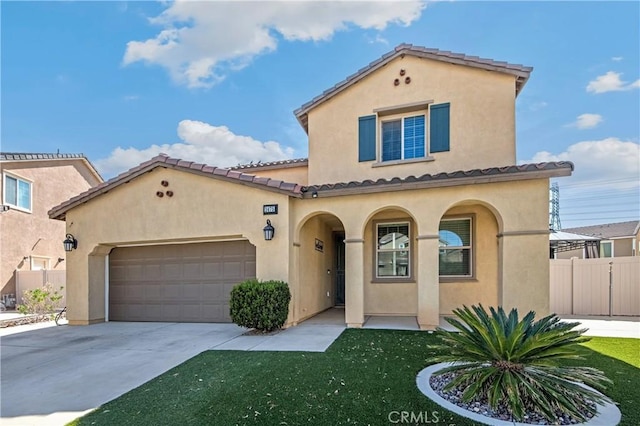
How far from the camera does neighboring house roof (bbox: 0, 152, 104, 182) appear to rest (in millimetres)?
15665

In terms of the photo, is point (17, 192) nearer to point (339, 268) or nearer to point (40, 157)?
point (40, 157)

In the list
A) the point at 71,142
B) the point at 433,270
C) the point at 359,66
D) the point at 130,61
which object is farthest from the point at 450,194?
the point at 71,142

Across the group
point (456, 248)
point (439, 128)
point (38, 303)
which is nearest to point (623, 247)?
point (456, 248)

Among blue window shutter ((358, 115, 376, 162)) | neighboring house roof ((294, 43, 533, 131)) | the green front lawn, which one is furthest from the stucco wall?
blue window shutter ((358, 115, 376, 162))

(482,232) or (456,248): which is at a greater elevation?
(482,232)

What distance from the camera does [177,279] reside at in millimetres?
10312

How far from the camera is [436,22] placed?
1055 centimetres

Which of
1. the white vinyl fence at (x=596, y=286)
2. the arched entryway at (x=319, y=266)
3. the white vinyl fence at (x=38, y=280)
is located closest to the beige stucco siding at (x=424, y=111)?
the arched entryway at (x=319, y=266)

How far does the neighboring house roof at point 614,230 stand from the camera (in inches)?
999

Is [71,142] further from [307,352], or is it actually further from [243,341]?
[307,352]

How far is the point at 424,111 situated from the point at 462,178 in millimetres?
3382

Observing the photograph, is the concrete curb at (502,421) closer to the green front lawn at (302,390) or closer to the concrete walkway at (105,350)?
the green front lawn at (302,390)

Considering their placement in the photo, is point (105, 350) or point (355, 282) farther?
point (355, 282)

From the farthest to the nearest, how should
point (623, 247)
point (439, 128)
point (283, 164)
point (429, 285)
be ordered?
1. point (623, 247)
2. point (283, 164)
3. point (439, 128)
4. point (429, 285)
